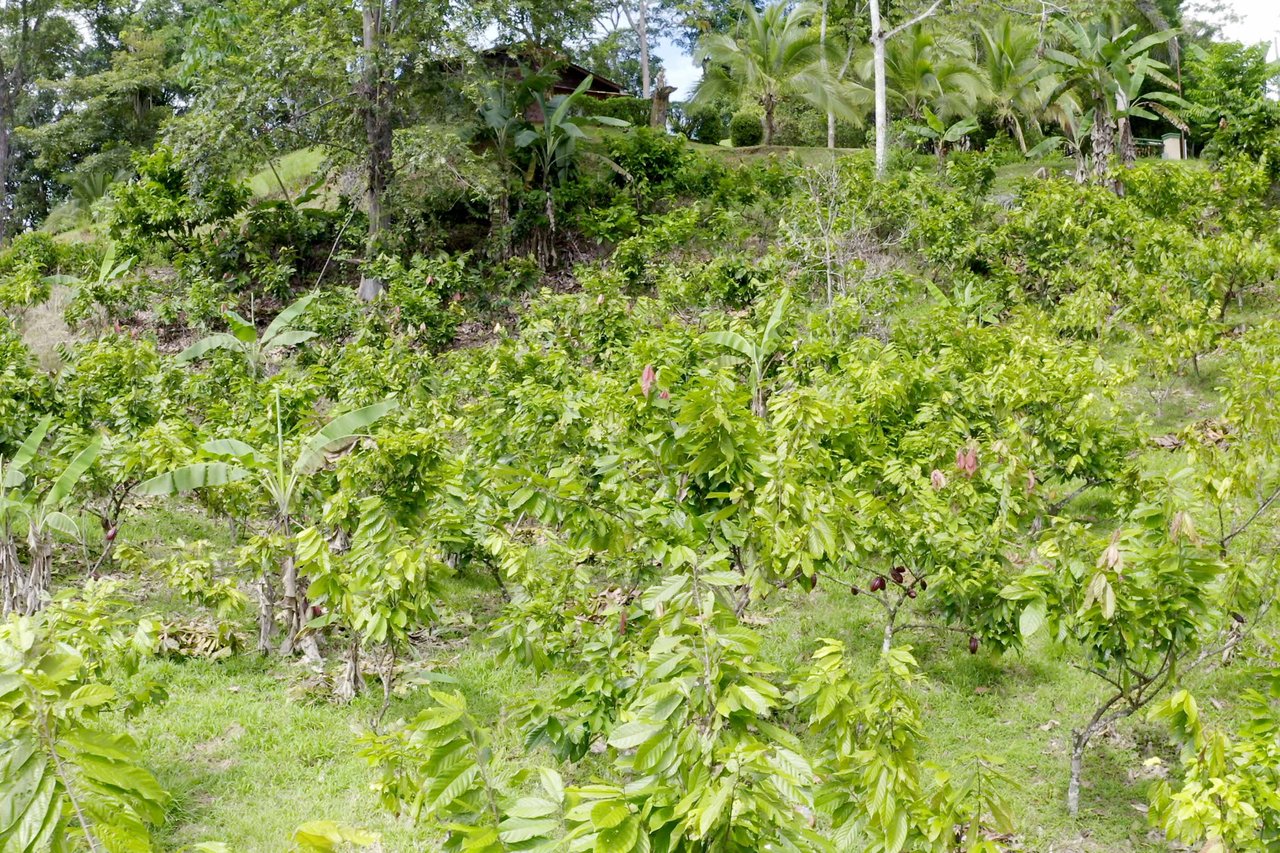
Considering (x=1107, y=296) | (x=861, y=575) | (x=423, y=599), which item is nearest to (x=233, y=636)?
(x=423, y=599)

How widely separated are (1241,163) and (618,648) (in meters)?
13.1

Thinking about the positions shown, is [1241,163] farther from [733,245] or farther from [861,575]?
[861,575]

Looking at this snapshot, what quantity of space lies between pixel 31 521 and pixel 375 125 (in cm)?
1027

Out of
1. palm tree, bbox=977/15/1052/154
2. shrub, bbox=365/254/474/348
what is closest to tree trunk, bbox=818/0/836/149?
palm tree, bbox=977/15/1052/154

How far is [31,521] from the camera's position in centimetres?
642

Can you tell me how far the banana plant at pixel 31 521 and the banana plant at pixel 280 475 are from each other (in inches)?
16.4

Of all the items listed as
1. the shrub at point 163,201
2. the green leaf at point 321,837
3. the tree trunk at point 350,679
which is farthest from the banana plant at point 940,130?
the green leaf at point 321,837

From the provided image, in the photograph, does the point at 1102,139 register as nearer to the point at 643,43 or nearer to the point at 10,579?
the point at 10,579

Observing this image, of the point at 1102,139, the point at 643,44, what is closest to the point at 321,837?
the point at 1102,139

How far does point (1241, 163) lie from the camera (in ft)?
45.2

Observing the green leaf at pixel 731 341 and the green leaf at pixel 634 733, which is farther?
the green leaf at pixel 731 341

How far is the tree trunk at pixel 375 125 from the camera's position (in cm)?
1509

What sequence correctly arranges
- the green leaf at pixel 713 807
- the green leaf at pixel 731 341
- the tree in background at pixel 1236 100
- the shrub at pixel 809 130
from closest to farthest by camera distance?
the green leaf at pixel 713 807
the green leaf at pixel 731 341
the tree in background at pixel 1236 100
the shrub at pixel 809 130

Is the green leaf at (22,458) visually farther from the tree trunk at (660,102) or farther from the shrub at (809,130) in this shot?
the shrub at (809,130)
